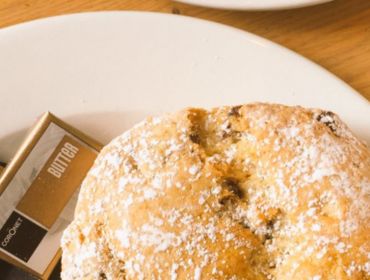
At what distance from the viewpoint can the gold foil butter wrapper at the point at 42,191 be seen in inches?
51.3

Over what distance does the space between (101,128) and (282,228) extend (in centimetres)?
50

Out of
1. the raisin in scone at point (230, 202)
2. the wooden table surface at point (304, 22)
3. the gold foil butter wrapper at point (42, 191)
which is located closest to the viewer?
the raisin in scone at point (230, 202)

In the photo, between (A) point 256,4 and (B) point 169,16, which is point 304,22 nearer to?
(A) point 256,4

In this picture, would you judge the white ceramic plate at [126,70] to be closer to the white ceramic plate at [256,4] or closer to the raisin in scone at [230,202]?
the white ceramic plate at [256,4]

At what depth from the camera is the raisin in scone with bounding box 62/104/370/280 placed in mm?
1005

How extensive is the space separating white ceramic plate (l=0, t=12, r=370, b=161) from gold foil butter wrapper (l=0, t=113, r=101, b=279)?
2.1 inches

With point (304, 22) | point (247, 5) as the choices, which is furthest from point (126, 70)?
point (304, 22)

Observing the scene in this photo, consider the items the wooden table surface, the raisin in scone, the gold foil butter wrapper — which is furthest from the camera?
the wooden table surface

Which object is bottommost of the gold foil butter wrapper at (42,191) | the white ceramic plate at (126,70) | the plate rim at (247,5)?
the gold foil butter wrapper at (42,191)

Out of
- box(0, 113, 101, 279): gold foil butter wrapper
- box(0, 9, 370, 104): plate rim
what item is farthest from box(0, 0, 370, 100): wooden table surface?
box(0, 113, 101, 279): gold foil butter wrapper

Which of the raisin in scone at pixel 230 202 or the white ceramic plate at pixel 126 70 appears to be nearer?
the raisin in scone at pixel 230 202

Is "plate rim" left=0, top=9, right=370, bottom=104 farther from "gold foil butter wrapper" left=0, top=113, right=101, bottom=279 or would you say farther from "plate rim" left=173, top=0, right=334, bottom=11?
"gold foil butter wrapper" left=0, top=113, right=101, bottom=279

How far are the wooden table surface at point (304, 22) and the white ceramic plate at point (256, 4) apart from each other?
8cm

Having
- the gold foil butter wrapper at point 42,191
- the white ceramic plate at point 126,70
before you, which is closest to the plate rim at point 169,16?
the white ceramic plate at point 126,70
